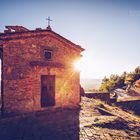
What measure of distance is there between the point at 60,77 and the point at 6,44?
15.1ft

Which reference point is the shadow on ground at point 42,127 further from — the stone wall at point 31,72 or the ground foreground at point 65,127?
the stone wall at point 31,72

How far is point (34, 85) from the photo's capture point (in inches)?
473

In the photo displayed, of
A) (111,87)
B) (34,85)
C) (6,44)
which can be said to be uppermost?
(6,44)

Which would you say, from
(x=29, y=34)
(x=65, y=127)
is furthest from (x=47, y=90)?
(x=29, y=34)

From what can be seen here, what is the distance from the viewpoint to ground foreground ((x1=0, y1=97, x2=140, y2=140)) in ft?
28.2

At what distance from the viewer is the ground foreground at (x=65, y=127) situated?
861 cm

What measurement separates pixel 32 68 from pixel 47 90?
2.10 metres

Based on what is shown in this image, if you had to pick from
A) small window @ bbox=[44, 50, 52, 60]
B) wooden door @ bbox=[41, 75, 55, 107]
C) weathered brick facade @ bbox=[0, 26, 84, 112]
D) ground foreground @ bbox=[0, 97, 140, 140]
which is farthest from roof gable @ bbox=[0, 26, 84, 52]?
ground foreground @ bbox=[0, 97, 140, 140]

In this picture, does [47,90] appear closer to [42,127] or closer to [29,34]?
[42,127]

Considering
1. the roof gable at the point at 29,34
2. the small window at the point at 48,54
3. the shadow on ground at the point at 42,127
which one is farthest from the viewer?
the small window at the point at 48,54

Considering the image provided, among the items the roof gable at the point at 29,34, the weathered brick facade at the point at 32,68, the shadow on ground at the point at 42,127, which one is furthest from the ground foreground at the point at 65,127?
the roof gable at the point at 29,34

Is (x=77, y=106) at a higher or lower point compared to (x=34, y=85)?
lower

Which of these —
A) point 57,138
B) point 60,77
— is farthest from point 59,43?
point 57,138

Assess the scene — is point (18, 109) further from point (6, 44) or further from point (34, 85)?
point (6, 44)
